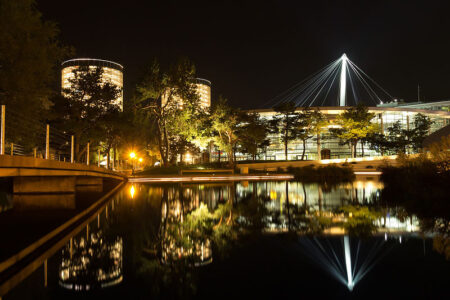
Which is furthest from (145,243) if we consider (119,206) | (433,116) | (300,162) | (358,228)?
(433,116)

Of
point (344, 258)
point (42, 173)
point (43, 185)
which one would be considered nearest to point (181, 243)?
point (344, 258)

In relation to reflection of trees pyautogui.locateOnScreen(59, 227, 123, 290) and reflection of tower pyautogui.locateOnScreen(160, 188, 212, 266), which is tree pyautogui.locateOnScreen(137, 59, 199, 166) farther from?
reflection of trees pyautogui.locateOnScreen(59, 227, 123, 290)

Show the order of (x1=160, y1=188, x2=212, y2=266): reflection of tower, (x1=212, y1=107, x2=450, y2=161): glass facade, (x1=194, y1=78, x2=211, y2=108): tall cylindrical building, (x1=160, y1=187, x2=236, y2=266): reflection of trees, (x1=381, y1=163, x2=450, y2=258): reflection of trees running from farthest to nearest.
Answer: (x1=194, y1=78, x2=211, y2=108): tall cylindrical building
(x1=212, y1=107, x2=450, y2=161): glass facade
(x1=381, y1=163, x2=450, y2=258): reflection of trees
(x1=160, y1=187, x2=236, y2=266): reflection of trees
(x1=160, y1=188, x2=212, y2=266): reflection of tower

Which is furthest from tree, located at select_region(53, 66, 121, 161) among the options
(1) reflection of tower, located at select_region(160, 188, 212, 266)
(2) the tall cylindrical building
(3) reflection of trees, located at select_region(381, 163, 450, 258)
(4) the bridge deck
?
(2) the tall cylindrical building

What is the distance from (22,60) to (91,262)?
973 cm

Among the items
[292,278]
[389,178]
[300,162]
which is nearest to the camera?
[292,278]

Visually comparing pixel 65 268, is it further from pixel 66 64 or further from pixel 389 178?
pixel 66 64

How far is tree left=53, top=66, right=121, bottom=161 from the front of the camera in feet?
82.3

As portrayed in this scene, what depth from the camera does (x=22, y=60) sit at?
1223cm

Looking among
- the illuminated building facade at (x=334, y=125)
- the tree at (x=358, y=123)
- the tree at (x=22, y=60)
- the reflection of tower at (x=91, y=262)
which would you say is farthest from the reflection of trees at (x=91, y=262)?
the illuminated building facade at (x=334, y=125)

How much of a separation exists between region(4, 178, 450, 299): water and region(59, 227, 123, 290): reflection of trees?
0.05ft

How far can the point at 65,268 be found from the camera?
525cm

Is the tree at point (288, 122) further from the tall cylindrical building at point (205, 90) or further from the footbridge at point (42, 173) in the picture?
the tall cylindrical building at point (205, 90)

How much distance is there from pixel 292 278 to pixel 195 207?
7653 millimetres
